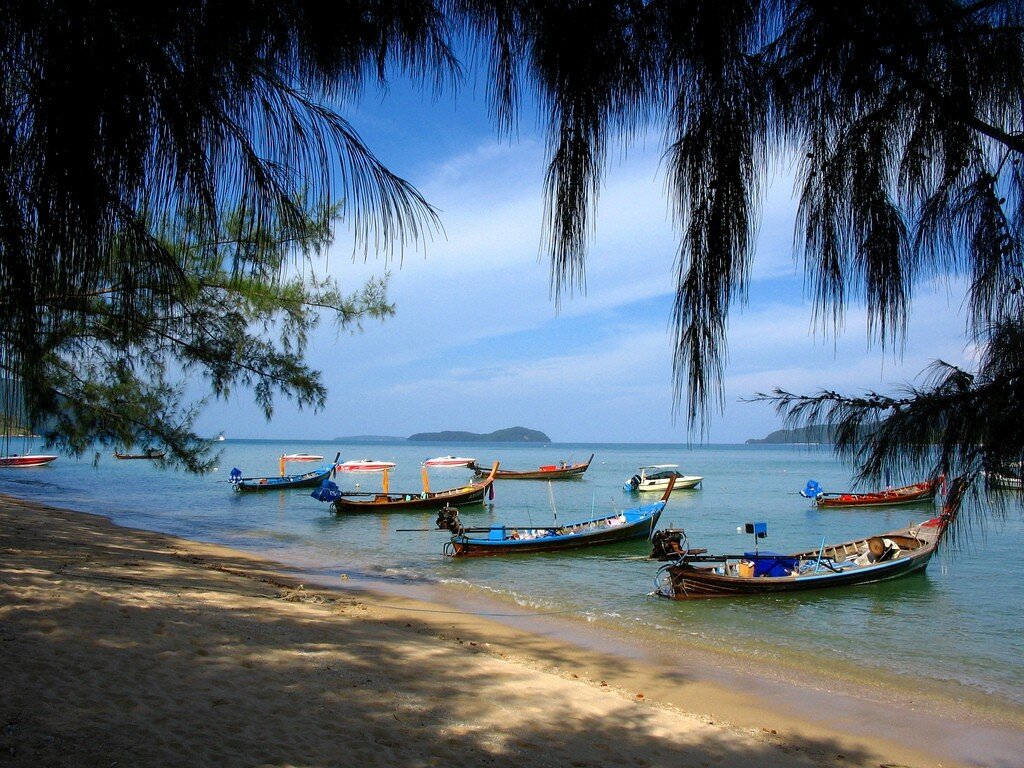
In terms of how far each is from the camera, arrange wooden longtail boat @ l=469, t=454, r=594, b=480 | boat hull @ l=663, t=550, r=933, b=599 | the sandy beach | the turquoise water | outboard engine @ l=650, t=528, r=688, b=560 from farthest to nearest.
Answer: wooden longtail boat @ l=469, t=454, r=594, b=480
outboard engine @ l=650, t=528, r=688, b=560
boat hull @ l=663, t=550, r=933, b=599
the turquoise water
the sandy beach

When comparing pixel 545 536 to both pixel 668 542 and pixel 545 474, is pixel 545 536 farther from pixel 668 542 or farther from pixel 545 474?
pixel 545 474

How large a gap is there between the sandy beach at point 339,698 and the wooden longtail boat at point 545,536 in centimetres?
855

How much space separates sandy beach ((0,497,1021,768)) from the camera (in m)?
4.67

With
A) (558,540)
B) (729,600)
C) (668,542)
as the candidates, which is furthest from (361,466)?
(729,600)

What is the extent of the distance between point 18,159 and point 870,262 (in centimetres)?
182

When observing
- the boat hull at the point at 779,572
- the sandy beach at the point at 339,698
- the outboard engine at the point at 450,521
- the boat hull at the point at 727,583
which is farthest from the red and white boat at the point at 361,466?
the sandy beach at the point at 339,698

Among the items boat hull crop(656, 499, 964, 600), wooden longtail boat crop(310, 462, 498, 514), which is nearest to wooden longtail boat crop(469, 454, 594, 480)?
wooden longtail boat crop(310, 462, 498, 514)

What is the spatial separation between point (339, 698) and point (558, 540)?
14.9 m

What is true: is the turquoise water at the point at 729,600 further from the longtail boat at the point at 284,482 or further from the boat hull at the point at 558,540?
the longtail boat at the point at 284,482

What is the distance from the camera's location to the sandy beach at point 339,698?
15.3ft

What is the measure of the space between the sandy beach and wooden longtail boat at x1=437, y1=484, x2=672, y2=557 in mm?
8552

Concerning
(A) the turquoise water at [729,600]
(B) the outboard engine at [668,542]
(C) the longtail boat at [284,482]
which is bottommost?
(A) the turquoise water at [729,600]

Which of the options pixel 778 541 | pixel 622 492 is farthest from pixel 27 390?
pixel 622 492

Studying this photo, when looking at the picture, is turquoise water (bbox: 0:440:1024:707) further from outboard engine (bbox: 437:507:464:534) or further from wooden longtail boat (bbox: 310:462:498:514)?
outboard engine (bbox: 437:507:464:534)
